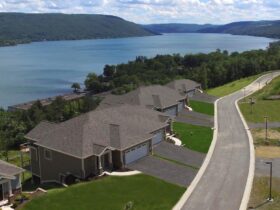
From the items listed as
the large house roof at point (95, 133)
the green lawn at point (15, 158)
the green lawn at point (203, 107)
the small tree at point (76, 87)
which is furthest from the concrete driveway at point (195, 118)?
the small tree at point (76, 87)

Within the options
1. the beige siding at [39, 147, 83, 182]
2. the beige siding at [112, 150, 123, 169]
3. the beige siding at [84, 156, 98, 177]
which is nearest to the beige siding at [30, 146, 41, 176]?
the beige siding at [39, 147, 83, 182]

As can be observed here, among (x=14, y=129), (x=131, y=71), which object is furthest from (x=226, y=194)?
(x=131, y=71)

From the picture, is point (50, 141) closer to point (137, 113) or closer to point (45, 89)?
point (137, 113)

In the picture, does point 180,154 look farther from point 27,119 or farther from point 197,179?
point 27,119

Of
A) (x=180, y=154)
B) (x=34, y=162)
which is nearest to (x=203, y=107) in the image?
(x=180, y=154)

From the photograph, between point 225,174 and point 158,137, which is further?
point 158,137

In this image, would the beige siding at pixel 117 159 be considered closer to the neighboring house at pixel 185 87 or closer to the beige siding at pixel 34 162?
the beige siding at pixel 34 162

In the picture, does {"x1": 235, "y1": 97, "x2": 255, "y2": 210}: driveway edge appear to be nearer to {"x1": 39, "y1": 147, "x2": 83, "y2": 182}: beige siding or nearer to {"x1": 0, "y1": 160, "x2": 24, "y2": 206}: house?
{"x1": 39, "y1": 147, "x2": 83, "y2": 182}: beige siding
